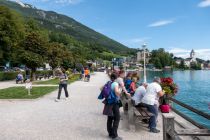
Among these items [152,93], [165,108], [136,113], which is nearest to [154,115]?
[136,113]

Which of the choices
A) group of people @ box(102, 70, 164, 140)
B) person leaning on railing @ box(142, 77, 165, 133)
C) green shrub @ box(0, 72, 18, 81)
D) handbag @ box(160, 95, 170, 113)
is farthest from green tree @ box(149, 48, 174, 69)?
person leaning on railing @ box(142, 77, 165, 133)

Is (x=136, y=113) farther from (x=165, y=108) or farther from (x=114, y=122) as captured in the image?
(x=165, y=108)

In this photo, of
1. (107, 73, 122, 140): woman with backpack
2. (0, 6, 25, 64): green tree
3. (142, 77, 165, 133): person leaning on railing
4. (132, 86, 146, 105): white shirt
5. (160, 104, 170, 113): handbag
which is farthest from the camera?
(0, 6, 25, 64): green tree

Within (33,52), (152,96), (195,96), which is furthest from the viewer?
(33,52)

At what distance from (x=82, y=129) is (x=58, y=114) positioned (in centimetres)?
316

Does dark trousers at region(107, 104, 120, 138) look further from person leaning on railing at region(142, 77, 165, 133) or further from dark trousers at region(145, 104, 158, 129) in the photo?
person leaning on railing at region(142, 77, 165, 133)

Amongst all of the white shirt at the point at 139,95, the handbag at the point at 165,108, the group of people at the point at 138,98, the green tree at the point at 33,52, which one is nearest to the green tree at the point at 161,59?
the green tree at the point at 33,52

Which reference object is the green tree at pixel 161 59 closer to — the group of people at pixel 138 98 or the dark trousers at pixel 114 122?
the group of people at pixel 138 98

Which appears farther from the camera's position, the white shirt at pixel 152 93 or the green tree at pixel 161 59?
the green tree at pixel 161 59

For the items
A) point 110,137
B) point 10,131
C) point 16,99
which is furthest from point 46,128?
point 16,99

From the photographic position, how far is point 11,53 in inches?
1934

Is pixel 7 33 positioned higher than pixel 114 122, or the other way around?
pixel 7 33

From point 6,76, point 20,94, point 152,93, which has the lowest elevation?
point 20,94

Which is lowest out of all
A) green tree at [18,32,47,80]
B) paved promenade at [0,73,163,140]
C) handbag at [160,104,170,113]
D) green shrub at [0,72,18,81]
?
paved promenade at [0,73,163,140]
